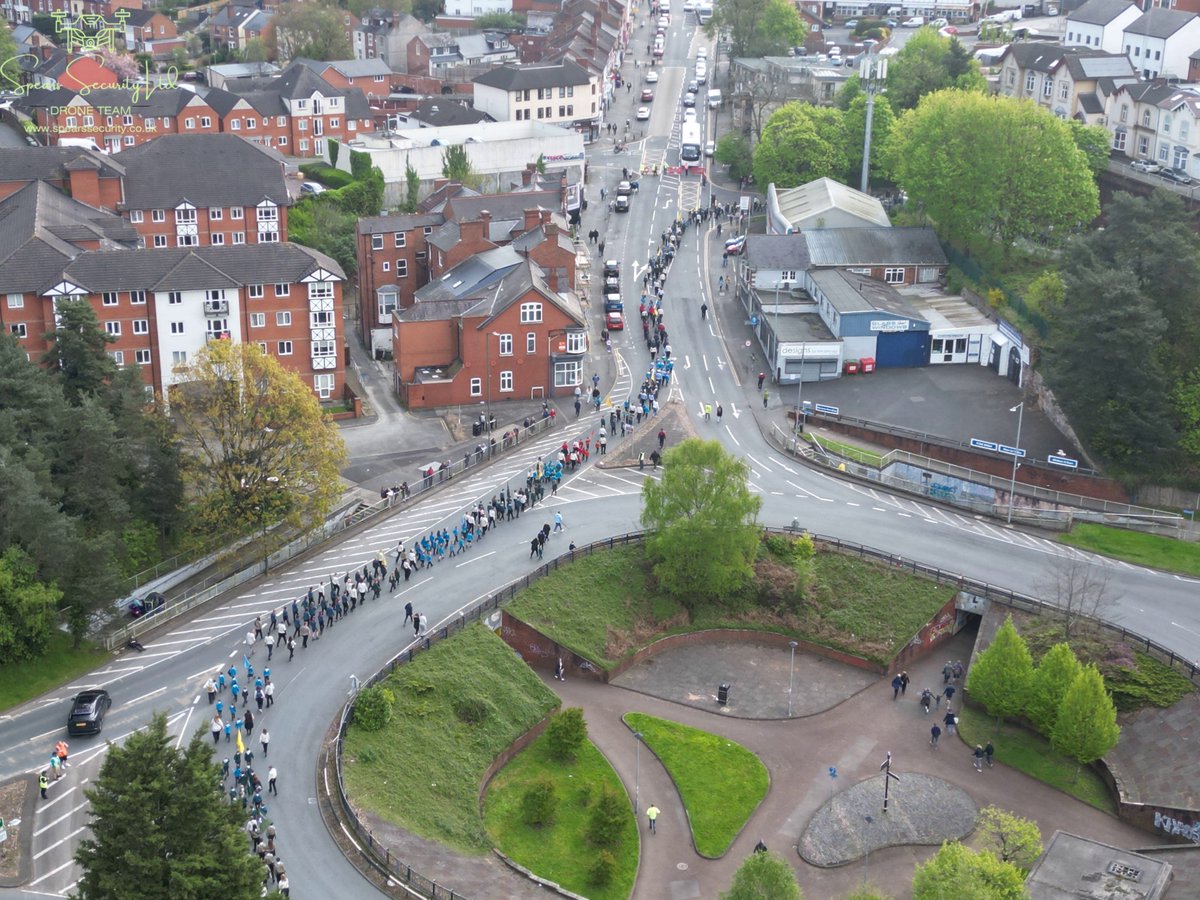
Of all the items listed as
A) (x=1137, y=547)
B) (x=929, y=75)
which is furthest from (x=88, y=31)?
(x=1137, y=547)

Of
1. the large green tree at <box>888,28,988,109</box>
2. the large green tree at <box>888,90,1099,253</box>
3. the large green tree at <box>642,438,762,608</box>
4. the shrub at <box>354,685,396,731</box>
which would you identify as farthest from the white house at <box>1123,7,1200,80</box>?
the shrub at <box>354,685,396,731</box>

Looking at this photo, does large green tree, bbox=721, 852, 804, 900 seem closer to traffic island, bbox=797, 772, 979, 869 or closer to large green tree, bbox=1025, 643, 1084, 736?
traffic island, bbox=797, 772, 979, 869

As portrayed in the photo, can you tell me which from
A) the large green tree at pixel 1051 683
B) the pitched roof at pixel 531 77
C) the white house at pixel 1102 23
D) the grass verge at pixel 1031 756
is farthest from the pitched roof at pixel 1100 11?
the grass verge at pixel 1031 756

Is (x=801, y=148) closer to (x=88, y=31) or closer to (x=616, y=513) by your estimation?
(x=616, y=513)

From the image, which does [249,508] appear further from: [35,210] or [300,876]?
[35,210]

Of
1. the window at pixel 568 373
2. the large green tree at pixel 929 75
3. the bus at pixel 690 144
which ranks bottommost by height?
the window at pixel 568 373

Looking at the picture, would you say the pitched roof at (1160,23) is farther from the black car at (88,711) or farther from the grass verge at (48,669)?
the black car at (88,711)
